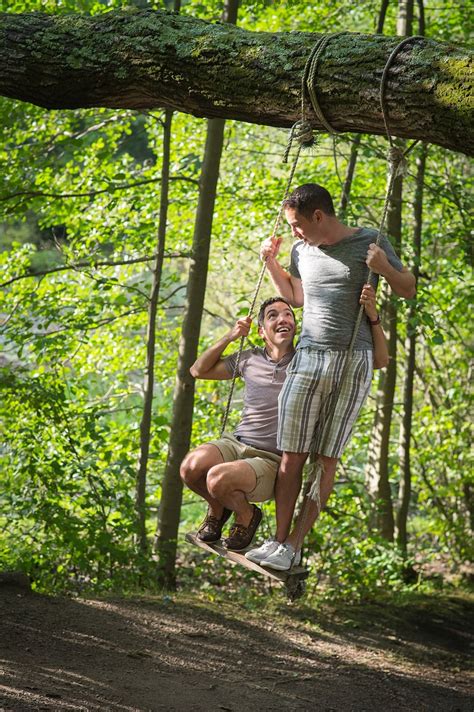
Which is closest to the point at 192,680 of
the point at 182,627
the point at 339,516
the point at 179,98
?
the point at 182,627

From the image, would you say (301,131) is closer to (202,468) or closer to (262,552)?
(202,468)

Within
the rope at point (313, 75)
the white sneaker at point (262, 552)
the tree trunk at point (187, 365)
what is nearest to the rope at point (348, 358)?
the white sneaker at point (262, 552)

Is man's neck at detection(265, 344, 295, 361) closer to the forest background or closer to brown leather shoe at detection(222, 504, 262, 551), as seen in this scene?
brown leather shoe at detection(222, 504, 262, 551)

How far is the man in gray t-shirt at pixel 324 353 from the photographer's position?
4016 mm

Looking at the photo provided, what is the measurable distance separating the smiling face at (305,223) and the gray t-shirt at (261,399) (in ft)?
2.05

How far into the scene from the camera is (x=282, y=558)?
398 centimetres

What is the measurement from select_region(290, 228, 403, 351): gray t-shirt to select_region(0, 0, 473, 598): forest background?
110cm

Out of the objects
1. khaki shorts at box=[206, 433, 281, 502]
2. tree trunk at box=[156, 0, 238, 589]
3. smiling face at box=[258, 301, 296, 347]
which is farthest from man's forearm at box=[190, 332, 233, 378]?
tree trunk at box=[156, 0, 238, 589]

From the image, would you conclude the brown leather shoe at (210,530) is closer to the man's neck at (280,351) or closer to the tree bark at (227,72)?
the man's neck at (280,351)

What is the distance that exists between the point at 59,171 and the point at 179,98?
450cm

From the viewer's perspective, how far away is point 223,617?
5.96m

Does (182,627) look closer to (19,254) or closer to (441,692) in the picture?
(441,692)

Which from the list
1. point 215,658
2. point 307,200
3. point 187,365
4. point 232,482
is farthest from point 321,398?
point 187,365

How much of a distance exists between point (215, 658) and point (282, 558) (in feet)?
4.69
